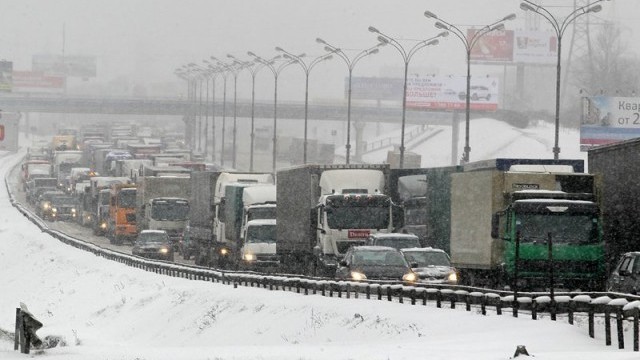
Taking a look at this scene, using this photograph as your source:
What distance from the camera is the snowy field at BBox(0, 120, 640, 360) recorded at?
22406 mm

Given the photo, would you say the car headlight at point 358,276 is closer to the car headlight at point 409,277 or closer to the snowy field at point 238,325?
the car headlight at point 409,277

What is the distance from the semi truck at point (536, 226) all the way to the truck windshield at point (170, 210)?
113 feet

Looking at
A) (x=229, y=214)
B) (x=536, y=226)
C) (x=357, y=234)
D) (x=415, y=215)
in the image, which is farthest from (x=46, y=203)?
(x=536, y=226)

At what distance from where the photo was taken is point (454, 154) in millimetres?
139125

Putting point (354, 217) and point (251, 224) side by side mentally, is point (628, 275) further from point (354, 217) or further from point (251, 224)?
point (251, 224)

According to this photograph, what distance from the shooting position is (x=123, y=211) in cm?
7531

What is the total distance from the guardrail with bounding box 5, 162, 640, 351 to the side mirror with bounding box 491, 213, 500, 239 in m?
1.47

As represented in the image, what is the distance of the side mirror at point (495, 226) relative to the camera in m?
31.3

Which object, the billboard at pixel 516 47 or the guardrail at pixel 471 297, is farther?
the billboard at pixel 516 47

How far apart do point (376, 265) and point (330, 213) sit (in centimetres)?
624

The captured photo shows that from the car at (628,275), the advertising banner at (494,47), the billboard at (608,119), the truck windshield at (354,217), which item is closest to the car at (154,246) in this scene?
the truck windshield at (354,217)

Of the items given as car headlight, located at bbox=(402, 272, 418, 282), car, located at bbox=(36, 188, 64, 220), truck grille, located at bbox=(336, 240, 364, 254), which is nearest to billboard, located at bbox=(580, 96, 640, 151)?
car, located at bbox=(36, 188, 64, 220)

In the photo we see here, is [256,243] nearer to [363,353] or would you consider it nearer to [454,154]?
[363,353]

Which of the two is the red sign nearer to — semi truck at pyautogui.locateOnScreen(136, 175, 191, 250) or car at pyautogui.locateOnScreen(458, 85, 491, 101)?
semi truck at pyautogui.locateOnScreen(136, 175, 191, 250)
